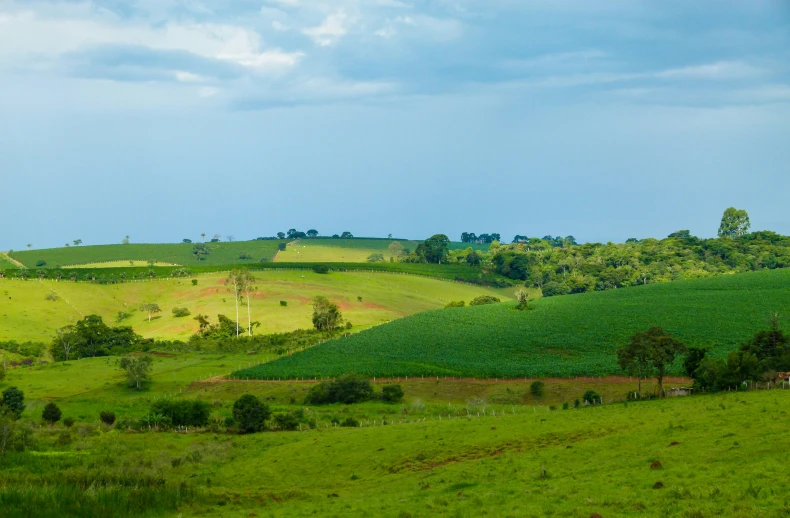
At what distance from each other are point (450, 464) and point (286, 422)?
80.5ft

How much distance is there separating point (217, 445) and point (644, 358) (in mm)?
34086

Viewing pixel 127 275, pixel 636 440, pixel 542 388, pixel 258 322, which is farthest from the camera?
pixel 127 275

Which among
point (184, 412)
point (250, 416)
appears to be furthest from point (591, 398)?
→ point (184, 412)

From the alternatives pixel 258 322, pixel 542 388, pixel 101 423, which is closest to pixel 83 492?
pixel 101 423

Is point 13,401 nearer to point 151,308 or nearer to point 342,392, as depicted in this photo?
point 342,392

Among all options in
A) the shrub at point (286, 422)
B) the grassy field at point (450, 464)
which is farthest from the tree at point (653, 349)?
the shrub at point (286, 422)

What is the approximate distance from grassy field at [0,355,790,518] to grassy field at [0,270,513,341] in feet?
226

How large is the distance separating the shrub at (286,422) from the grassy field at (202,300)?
235 ft

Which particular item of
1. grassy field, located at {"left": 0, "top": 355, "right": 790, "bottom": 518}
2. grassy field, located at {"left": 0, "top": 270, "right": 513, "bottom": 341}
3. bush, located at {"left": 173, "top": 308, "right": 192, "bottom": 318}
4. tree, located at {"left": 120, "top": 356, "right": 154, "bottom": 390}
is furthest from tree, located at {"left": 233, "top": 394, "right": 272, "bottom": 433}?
bush, located at {"left": 173, "top": 308, "right": 192, "bottom": 318}

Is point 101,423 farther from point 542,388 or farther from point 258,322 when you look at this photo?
point 258,322

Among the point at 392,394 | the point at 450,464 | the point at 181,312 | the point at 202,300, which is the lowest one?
the point at 392,394

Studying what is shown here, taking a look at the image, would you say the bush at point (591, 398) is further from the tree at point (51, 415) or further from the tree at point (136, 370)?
the tree at point (136, 370)

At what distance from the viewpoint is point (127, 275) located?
588ft

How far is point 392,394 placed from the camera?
7669 cm
